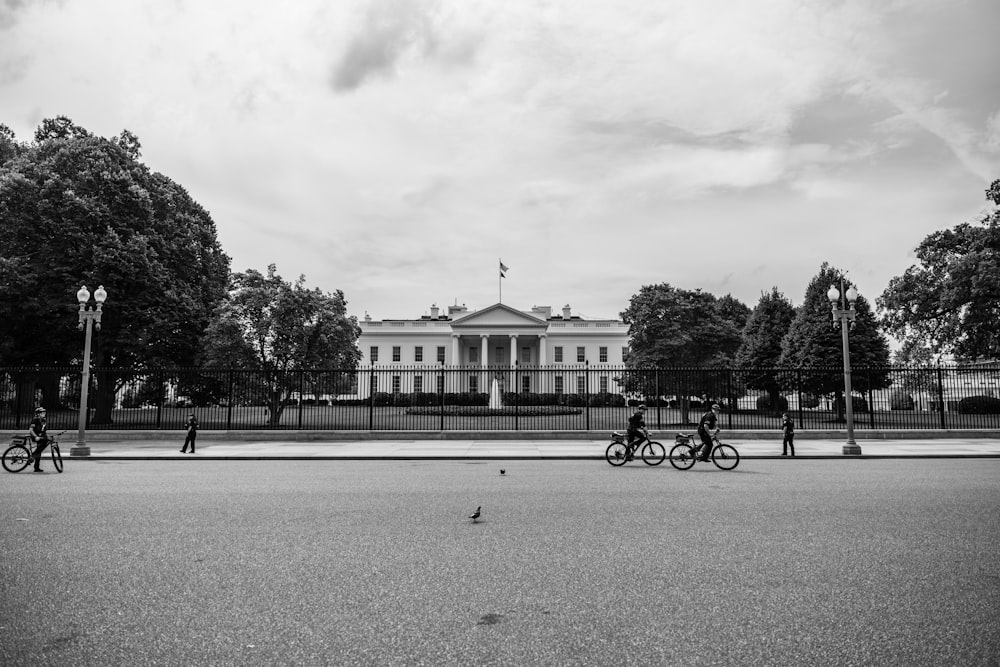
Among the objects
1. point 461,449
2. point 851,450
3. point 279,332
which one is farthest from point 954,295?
point 279,332

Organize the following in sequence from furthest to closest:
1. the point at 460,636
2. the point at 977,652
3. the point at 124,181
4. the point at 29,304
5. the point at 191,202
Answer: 1. the point at 191,202
2. the point at 124,181
3. the point at 29,304
4. the point at 460,636
5. the point at 977,652

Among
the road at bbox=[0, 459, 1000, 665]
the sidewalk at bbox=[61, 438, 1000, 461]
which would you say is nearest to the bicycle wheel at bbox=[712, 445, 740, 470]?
the sidewalk at bbox=[61, 438, 1000, 461]

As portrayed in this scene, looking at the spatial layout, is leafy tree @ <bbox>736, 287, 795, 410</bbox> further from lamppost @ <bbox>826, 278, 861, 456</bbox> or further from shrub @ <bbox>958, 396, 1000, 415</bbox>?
lamppost @ <bbox>826, 278, 861, 456</bbox>

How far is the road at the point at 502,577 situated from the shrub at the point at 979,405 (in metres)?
20.8

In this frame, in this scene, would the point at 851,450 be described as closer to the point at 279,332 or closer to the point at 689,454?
the point at 689,454

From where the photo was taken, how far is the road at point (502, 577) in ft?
13.9

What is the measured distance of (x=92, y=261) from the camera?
29516 millimetres

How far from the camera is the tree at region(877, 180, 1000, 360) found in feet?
105

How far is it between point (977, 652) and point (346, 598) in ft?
14.2

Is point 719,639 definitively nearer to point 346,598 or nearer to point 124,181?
point 346,598

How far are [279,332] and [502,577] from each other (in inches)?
1001

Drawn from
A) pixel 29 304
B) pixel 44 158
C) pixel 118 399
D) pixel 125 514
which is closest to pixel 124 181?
pixel 44 158

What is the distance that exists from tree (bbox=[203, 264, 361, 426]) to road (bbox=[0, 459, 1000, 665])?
1803 centimetres

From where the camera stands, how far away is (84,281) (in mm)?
29234
